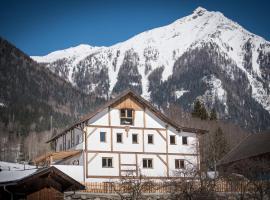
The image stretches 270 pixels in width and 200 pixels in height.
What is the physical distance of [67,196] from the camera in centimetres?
4272

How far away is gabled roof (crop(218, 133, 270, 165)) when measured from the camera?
6244cm

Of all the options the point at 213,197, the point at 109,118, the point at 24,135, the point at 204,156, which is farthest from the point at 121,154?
the point at 24,135

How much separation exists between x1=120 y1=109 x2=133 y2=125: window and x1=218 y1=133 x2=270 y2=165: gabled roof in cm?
1359

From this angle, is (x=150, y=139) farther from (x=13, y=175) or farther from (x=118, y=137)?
(x=13, y=175)

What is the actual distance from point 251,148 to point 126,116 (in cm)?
1571

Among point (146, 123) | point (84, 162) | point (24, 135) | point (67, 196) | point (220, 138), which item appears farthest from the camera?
point (24, 135)

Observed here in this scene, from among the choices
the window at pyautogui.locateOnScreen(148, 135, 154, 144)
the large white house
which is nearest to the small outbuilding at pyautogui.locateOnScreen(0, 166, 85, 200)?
the large white house

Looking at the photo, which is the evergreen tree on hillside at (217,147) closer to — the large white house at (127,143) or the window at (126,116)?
the large white house at (127,143)

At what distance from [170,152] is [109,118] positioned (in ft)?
28.1

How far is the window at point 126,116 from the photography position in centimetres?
6350

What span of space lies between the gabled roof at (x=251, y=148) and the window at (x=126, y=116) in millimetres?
13588

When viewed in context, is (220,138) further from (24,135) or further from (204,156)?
(24,135)

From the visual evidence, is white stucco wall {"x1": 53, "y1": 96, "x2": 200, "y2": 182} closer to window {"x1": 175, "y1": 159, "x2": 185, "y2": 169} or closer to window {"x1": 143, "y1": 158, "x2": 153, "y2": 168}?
window {"x1": 143, "y1": 158, "x2": 153, "y2": 168}

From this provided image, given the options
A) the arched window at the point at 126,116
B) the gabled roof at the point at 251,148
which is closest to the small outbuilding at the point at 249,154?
the gabled roof at the point at 251,148
